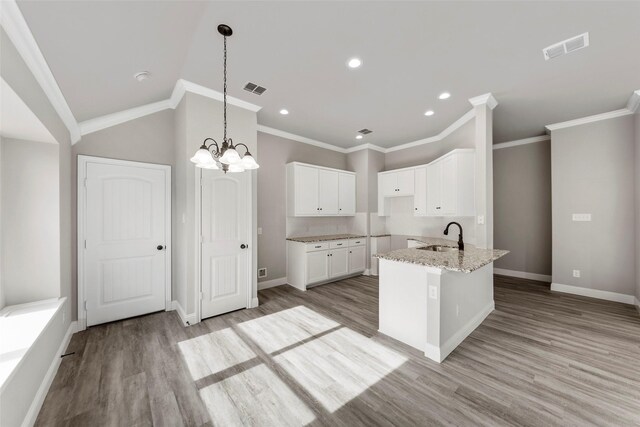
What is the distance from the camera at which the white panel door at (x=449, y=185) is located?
3850mm

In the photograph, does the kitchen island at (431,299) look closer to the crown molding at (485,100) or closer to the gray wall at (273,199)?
the crown molding at (485,100)

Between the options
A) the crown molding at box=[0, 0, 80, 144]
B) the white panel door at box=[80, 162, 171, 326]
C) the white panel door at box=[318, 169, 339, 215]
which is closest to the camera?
the crown molding at box=[0, 0, 80, 144]

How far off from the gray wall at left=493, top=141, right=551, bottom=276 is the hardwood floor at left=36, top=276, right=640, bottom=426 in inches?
75.3

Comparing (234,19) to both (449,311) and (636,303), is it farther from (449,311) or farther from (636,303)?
(636,303)

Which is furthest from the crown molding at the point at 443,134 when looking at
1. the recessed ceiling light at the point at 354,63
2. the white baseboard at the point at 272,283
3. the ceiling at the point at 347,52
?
the white baseboard at the point at 272,283

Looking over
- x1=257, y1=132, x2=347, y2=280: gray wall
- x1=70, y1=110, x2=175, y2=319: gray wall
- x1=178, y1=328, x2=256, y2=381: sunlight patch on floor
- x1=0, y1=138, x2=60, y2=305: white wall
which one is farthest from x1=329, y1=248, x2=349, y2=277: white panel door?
x1=0, y1=138, x2=60, y2=305: white wall

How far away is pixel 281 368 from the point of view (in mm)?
2258

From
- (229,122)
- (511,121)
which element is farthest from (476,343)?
(229,122)

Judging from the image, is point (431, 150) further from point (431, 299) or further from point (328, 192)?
point (431, 299)

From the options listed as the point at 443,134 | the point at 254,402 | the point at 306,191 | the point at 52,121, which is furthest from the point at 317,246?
the point at 52,121

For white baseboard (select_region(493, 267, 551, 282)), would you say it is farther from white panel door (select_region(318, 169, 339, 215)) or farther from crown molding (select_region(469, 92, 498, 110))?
white panel door (select_region(318, 169, 339, 215))

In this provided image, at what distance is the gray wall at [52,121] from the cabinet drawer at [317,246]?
123 inches

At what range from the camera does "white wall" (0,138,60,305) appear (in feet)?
7.07

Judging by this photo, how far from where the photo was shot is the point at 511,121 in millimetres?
4219
